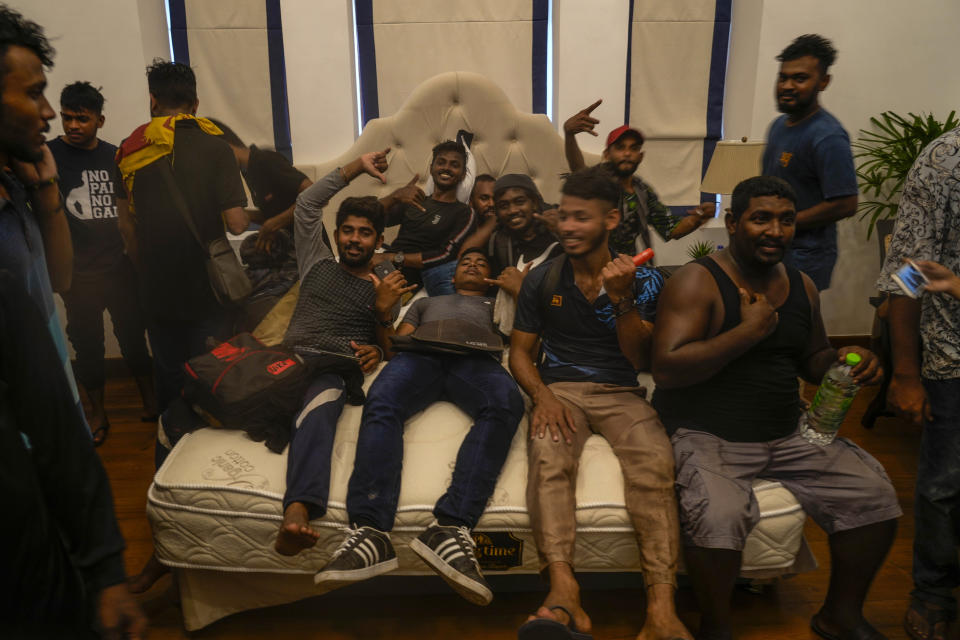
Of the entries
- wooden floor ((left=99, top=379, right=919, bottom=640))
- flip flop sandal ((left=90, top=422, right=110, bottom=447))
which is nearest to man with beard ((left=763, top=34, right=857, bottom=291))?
wooden floor ((left=99, top=379, right=919, bottom=640))

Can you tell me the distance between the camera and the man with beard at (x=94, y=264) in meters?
3.33

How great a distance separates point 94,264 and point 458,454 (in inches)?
97.7

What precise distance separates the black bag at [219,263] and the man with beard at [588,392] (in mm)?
1043

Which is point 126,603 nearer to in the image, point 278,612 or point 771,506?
point 278,612

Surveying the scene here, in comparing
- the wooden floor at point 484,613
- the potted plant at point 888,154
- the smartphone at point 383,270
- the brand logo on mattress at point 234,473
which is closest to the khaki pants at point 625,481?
the wooden floor at point 484,613

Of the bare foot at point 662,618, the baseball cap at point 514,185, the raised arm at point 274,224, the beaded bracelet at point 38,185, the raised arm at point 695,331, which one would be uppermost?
the beaded bracelet at point 38,185

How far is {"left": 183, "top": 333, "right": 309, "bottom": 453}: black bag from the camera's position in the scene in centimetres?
221

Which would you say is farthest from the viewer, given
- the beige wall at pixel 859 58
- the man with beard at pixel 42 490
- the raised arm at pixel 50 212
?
the beige wall at pixel 859 58

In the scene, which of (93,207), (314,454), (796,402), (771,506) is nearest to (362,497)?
(314,454)

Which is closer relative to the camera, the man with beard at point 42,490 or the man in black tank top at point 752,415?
the man with beard at point 42,490

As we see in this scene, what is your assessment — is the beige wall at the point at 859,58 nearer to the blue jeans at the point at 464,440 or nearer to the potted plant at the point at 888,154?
the potted plant at the point at 888,154

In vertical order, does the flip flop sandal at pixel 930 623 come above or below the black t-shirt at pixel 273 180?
below

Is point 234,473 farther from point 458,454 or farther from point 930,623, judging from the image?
point 930,623

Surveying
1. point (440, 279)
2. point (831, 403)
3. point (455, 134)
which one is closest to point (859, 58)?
point (455, 134)
